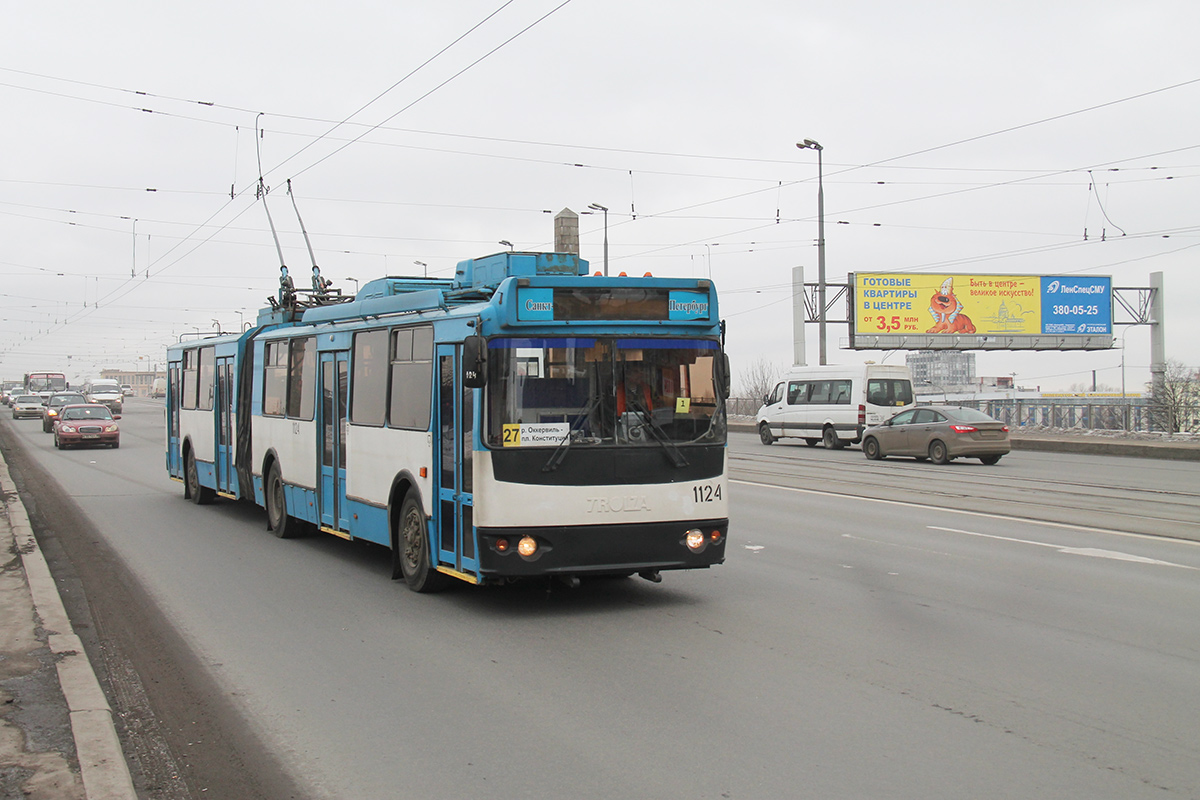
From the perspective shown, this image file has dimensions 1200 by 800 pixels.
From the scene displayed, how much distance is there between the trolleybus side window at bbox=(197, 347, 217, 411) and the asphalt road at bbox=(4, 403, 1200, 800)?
13.7 ft

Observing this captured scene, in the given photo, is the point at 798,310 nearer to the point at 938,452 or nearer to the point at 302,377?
the point at 938,452

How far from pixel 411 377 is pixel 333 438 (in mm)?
2248

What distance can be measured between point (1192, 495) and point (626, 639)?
13304 millimetres

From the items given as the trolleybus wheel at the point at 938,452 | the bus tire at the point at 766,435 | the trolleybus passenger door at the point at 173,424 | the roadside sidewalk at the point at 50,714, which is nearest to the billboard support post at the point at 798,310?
the bus tire at the point at 766,435

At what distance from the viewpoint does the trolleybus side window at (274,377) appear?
43.1 ft

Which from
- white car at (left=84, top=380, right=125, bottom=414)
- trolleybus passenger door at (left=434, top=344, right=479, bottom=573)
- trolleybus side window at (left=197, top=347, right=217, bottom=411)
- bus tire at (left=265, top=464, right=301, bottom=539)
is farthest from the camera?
white car at (left=84, top=380, right=125, bottom=414)

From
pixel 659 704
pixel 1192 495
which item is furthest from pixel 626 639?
pixel 1192 495

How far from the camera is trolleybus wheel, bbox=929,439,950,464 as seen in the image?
24.5 meters

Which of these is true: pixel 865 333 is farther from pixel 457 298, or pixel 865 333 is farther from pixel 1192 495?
pixel 457 298

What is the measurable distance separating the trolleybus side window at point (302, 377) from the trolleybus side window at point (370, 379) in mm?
1380

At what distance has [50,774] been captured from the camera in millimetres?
4738

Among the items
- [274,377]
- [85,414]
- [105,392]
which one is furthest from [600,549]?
[105,392]

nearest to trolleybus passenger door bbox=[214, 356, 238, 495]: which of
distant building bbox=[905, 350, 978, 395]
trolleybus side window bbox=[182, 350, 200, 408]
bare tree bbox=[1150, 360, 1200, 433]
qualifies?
trolleybus side window bbox=[182, 350, 200, 408]

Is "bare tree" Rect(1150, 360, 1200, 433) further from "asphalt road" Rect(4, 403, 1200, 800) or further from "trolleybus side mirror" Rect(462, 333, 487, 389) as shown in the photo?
"trolleybus side mirror" Rect(462, 333, 487, 389)
